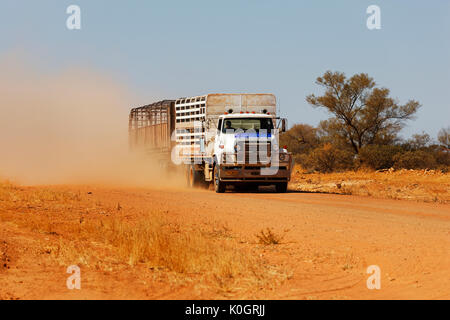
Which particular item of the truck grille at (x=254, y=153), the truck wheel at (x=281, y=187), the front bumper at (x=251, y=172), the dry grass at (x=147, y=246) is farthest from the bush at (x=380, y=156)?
the dry grass at (x=147, y=246)

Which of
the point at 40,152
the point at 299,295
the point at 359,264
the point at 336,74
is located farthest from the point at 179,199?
the point at 336,74

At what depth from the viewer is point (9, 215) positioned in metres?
16.2

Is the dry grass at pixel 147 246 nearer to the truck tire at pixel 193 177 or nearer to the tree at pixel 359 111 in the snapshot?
the truck tire at pixel 193 177

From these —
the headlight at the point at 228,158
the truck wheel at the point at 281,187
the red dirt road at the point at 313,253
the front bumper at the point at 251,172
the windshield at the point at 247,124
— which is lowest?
the red dirt road at the point at 313,253

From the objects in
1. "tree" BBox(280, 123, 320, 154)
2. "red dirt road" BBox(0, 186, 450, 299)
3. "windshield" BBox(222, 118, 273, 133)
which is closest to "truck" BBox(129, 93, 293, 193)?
"windshield" BBox(222, 118, 273, 133)

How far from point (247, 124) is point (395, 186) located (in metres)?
7.90

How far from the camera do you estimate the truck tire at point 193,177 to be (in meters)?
29.2

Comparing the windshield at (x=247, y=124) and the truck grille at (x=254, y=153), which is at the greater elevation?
the windshield at (x=247, y=124)

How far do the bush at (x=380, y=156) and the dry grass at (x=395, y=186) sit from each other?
5.21 feet

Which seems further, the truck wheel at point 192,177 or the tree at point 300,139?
the tree at point 300,139

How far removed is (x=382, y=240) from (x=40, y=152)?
36646 mm

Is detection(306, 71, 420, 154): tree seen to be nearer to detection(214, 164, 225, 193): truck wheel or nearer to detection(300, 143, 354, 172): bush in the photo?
detection(300, 143, 354, 172): bush

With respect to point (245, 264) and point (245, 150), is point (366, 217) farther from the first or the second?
point (245, 150)

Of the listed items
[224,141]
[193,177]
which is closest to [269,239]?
[224,141]
